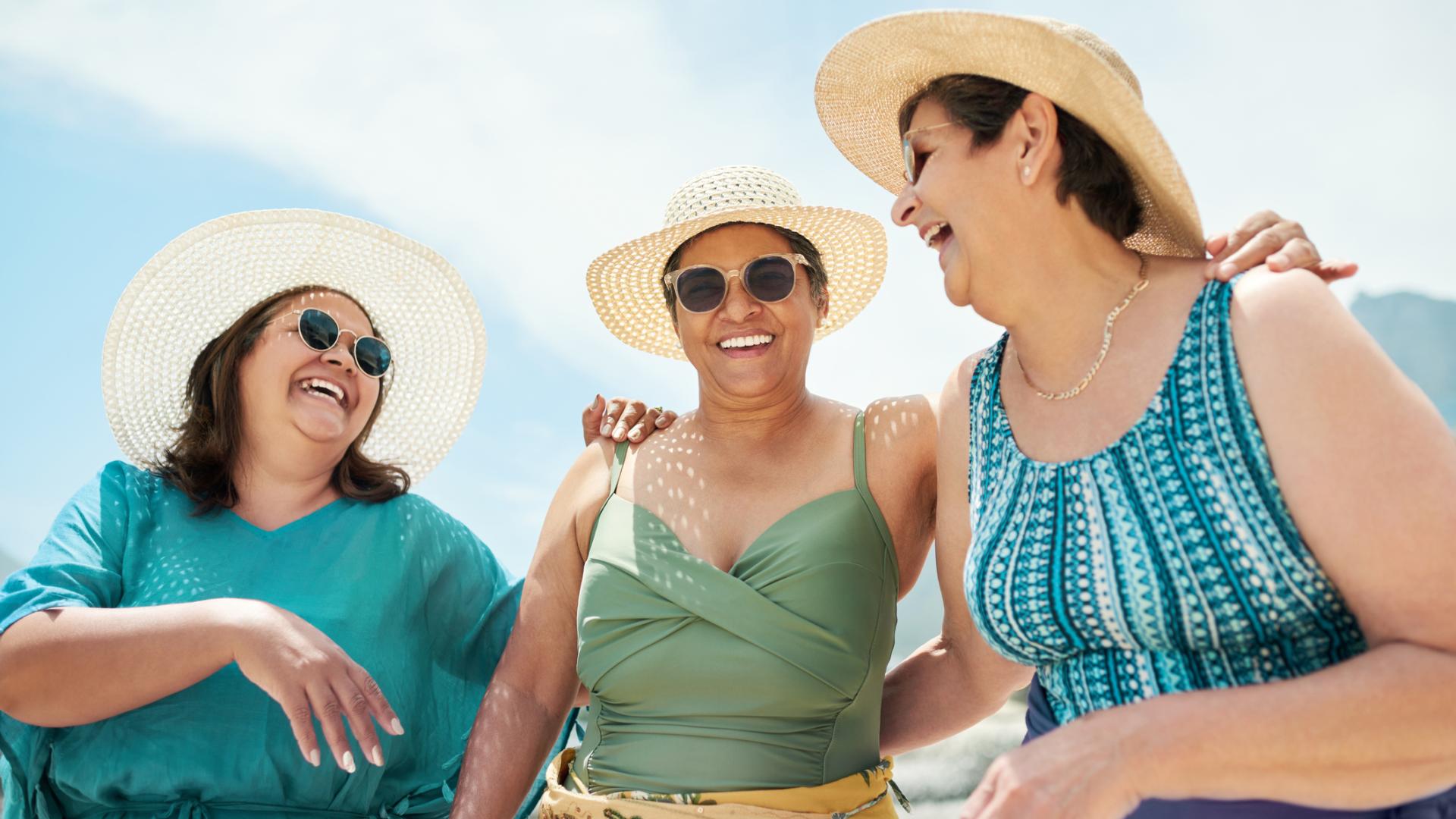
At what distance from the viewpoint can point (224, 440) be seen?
11.2 ft

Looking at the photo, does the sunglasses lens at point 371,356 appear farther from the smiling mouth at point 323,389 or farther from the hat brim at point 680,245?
the hat brim at point 680,245

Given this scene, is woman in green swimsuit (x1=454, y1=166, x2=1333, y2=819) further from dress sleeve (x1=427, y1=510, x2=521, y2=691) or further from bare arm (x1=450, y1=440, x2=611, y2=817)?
dress sleeve (x1=427, y1=510, x2=521, y2=691)

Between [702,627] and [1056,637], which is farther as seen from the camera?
[702,627]

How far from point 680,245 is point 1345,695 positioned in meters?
2.16

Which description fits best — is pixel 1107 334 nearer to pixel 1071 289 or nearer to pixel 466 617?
pixel 1071 289

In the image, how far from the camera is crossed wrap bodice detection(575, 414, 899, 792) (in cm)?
262

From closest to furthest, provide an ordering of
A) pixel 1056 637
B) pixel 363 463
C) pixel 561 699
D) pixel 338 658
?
pixel 1056 637 → pixel 338 658 → pixel 561 699 → pixel 363 463

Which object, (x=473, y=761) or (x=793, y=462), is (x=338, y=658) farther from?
(x=793, y=462)

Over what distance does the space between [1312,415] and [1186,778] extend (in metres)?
0.58

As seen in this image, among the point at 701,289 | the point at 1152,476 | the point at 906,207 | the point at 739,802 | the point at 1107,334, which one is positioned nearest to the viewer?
the point at 1152,476

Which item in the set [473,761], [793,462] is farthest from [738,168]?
[473,761]

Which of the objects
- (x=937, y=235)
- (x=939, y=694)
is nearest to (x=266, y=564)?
(x=939, y=694)

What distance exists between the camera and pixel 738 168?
10.6 feet

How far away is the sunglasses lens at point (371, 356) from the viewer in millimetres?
3471
